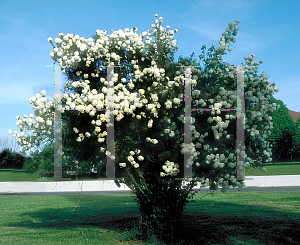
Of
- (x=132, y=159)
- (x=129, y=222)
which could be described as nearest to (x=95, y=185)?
(x=129, y=222)

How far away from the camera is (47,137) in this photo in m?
6.44

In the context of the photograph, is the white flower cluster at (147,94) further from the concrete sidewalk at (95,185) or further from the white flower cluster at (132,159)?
the concrete sidewalk at (95,185)

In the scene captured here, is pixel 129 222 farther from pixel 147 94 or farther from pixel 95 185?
pixel 95 185

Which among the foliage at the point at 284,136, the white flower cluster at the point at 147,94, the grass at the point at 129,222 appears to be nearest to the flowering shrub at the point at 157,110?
the white flower cluster at the point at 147,94

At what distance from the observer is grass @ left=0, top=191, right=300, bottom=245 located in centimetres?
680

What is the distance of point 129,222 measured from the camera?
852 cm

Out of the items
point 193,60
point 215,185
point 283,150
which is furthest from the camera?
point 283,150

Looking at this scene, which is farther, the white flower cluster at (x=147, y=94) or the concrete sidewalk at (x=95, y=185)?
the concrete sidewalk at (x=95, y=185)

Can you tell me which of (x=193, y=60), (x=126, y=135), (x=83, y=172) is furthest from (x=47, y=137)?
(x=193, y=60)

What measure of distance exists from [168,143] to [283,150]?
110 ft

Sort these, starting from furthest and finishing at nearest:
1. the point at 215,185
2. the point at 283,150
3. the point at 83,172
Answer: the point at 283,150 < the point at 83,172 < the point at 215,185

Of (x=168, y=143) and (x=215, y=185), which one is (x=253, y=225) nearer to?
(x=215, y=185)

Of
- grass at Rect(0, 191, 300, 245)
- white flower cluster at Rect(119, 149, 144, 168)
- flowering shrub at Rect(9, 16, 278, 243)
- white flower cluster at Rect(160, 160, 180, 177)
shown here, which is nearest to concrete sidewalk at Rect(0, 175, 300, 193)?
grass at Rect(0, 191, 300, 245)

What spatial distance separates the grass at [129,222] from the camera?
22.3 ft
